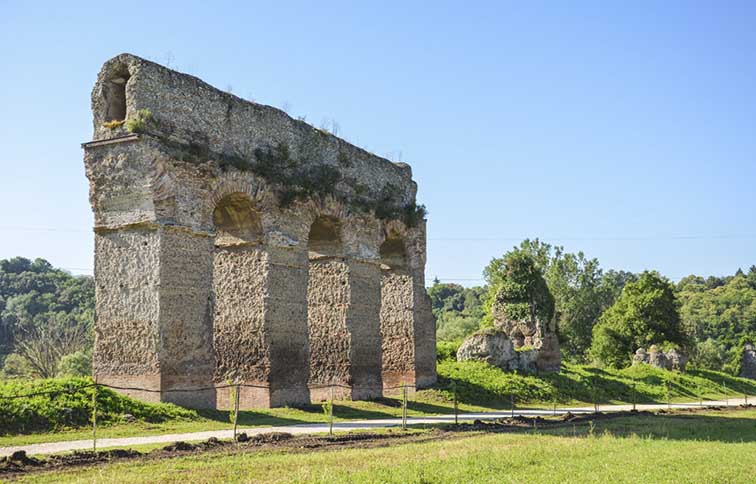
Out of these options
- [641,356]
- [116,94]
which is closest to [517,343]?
[641,356]

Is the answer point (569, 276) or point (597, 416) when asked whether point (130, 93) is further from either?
point (569, 276)

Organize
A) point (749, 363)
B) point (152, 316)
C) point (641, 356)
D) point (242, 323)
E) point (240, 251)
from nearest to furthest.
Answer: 1. point (152, 316)
2. point (242, 323)
3. point (240, 251)
4. point (641, 356)
5. point (749, 363)

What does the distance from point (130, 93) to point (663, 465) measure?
12777 millimetres

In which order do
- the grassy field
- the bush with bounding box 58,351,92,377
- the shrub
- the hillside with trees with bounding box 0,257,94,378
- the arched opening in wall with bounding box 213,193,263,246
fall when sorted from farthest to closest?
the hillside with trees with bounding box 0,257,94,378 → the bush with bounding box 58,351,92,377 → the arched opening in wall with bounding box 213,193,263,246 → the shrub → the grassy field

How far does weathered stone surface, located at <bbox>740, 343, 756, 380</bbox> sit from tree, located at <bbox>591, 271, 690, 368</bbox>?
7.41 metres

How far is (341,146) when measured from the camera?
23.2 m

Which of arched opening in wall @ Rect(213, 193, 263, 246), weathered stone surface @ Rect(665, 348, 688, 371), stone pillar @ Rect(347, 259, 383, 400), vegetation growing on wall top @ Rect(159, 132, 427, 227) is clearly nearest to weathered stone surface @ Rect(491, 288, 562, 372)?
stone pillar @ Rect(347, 259, 383, 400)

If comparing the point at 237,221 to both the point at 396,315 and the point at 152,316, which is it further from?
the point at 396,315

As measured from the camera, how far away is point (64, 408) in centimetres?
1416

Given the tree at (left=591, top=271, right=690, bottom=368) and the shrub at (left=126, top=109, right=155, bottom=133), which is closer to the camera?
the shrub at (left=126, top=109, right=155, bottom=133)

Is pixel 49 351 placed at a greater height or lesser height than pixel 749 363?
greater

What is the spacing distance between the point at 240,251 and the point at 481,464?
11399 mm

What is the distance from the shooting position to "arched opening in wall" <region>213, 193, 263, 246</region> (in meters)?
19.8

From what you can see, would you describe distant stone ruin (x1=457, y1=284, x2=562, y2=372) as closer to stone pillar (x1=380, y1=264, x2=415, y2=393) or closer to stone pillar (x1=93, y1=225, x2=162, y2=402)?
stone pillar (x1=380, y1=264, x2=415, y2=393)
